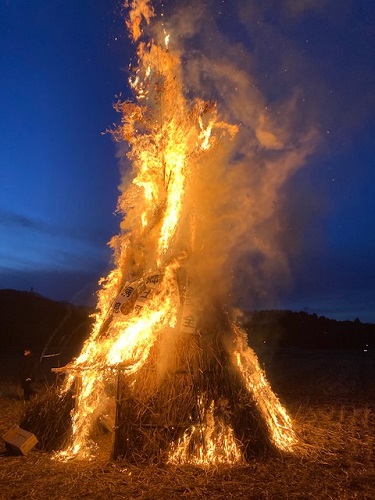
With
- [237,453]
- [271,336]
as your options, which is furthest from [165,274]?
[271,336]

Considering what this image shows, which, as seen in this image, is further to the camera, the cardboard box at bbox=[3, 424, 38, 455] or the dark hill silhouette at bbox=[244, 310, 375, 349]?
the dark hill silhouette at bbox=[244, 310, 375, 349]

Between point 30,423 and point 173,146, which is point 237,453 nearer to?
point 30,423

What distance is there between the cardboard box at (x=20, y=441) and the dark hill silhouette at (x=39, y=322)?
28948mm

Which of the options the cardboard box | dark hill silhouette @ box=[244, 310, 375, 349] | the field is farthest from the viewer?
dark hill silhouette @ box=[244, 310, 375, 349]

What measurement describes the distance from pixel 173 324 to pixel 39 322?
41.2m

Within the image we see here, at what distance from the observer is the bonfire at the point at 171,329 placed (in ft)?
22.9

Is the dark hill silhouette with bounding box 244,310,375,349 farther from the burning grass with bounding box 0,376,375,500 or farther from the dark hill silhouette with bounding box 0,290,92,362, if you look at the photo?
the burning grass with bounding box 0,376,375,500

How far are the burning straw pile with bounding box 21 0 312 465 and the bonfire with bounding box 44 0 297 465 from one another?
0.02 meters

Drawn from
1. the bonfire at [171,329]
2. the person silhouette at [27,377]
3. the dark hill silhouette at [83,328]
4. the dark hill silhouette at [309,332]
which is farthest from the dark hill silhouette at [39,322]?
the bonfire at [171,329]

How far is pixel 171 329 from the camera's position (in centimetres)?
767

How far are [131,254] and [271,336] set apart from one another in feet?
138

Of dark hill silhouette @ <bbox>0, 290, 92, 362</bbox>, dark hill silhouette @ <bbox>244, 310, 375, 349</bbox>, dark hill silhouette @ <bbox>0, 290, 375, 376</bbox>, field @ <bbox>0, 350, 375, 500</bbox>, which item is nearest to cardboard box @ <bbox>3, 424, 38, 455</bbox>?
field @ <bbox>0, 350, 375, 500</bbox>

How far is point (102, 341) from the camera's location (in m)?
8.34

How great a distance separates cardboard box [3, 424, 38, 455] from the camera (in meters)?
7.15
